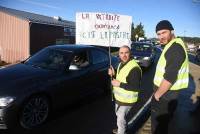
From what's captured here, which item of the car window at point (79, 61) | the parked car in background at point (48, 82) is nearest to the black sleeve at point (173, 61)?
the parked car in background at point (48, 82)

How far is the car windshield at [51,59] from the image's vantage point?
6640 millimetres

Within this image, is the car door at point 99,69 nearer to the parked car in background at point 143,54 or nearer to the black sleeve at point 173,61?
the black sleeve at point 173,61

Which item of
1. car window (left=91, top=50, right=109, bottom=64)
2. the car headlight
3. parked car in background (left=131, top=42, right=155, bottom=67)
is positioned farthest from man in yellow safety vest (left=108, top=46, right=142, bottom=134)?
parked car in background (left=131, top=42, right=155, bottom=67)

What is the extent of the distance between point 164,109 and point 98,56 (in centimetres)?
409

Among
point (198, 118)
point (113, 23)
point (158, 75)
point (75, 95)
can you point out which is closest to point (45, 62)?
point (75, 95)

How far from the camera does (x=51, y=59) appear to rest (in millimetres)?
6914

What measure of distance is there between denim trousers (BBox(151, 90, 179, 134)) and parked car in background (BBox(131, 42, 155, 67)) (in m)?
12.8

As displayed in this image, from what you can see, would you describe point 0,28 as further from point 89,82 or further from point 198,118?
point 198,118

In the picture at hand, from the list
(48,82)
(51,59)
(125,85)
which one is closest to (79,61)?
(51,59)

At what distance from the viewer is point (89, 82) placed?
7281mm

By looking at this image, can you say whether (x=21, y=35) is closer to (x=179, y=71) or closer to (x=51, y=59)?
(x=51, y=59)

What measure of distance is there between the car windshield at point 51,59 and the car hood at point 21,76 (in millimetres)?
291

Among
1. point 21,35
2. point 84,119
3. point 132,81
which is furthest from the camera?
point 21,35

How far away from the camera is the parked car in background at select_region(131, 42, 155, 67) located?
1722 cm
